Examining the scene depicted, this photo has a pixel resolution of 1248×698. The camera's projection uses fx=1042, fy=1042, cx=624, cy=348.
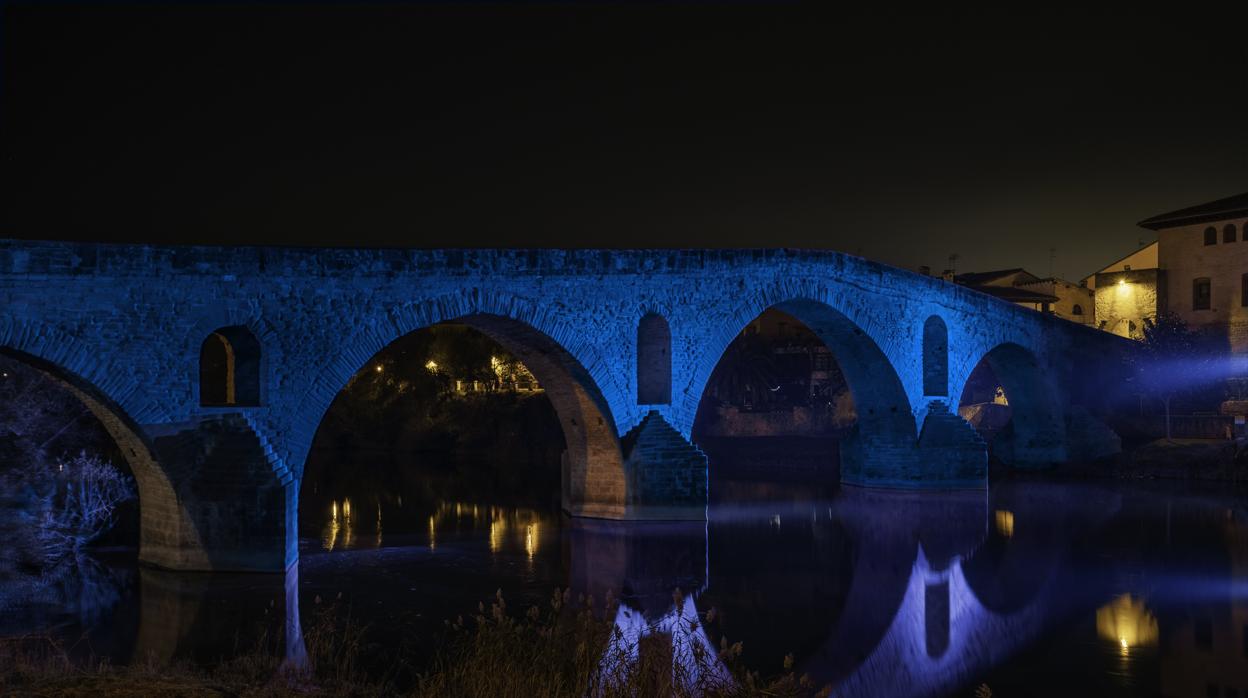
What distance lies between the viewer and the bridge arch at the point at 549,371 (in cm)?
1488

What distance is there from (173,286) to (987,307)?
2217 centimetres

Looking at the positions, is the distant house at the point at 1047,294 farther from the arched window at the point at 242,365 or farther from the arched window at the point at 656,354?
the arched window at the point at 242,365

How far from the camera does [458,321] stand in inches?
700

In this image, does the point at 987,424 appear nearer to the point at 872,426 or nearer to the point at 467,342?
the point at 872,426

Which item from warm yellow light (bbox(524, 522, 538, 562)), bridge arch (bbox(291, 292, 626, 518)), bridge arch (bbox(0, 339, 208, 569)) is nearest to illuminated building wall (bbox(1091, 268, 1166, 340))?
bridge arch (bbox(291, 292, 626, 518))

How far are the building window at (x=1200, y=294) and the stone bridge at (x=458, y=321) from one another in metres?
16.2

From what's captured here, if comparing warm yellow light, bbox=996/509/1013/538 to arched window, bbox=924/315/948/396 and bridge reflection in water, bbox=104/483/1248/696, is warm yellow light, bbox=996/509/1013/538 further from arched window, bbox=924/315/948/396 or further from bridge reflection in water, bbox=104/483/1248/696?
arched window, bbox=924/315/948/396

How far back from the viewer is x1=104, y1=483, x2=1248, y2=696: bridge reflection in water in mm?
11031

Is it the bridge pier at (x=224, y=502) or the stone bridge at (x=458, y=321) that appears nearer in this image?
the stone bridge at (x=458, y=321)

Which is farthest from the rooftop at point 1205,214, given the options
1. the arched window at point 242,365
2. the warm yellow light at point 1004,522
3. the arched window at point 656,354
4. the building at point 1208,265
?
the arched window at point 242,365

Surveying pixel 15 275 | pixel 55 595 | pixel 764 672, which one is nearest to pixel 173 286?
pixel 15 275

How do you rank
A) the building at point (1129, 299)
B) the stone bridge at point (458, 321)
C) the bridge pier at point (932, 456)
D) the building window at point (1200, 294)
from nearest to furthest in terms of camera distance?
the stone bridge at point (458, 321) < the bridge pier at point (932, 456) < the building window at point (1200, 294) < the building at point (1129, 299)

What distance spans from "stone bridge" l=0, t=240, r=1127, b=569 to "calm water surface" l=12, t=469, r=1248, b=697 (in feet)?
3.40

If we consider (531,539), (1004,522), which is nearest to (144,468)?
(531,539)
